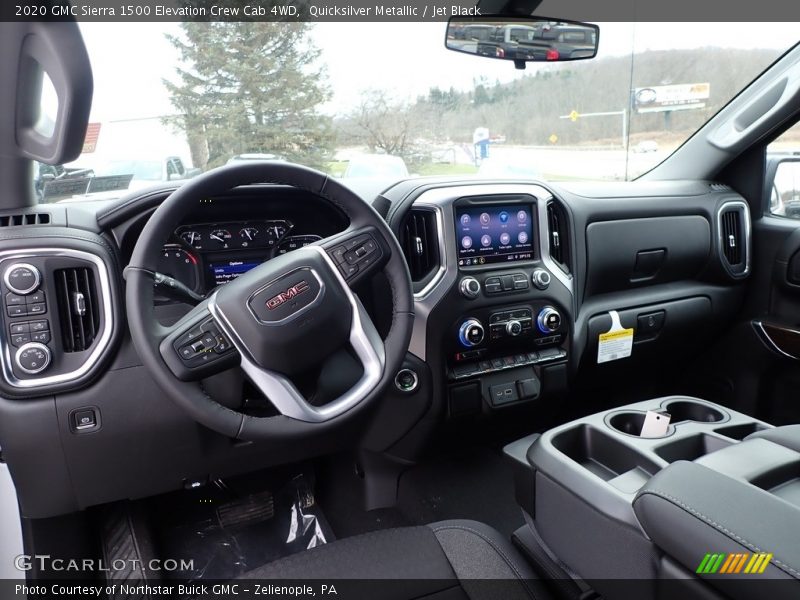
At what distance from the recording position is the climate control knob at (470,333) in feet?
6.51

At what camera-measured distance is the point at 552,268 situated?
2121 millimetres

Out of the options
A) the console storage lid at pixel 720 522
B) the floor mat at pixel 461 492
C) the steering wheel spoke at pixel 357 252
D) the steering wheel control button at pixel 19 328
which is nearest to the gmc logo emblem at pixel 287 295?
the steering wheel spoke at pixel 357 252

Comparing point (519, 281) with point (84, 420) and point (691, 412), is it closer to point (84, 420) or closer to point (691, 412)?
point (691, 412)

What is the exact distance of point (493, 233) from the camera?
2.03 metres

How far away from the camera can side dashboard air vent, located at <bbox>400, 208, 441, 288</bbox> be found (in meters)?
1.95

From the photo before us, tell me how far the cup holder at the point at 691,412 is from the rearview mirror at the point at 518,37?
131cm

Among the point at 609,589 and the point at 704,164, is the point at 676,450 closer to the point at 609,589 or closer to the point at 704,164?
the point at 609,589

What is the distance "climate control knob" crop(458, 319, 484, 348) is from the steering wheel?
544 millimetres

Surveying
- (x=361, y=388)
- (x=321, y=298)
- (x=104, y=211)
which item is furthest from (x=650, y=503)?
(x=104, y=211)

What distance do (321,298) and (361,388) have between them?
0.24 metres

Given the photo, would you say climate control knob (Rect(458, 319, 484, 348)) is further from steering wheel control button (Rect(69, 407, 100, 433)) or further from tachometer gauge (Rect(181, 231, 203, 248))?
steering wheel control button (Rect(69, 407, 100, 433))

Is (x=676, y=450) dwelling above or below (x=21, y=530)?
above

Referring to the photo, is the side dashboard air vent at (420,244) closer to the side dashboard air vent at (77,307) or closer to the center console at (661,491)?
the center console at (661,491)

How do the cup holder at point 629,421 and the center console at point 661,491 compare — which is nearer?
the center console at point 661,491
